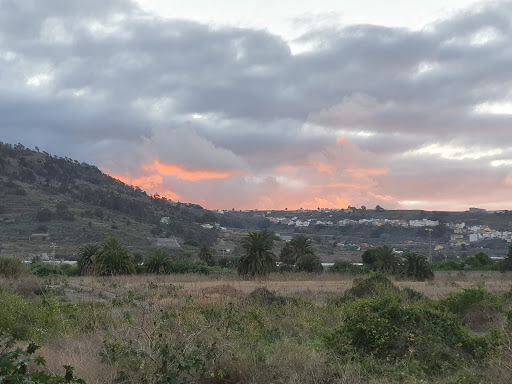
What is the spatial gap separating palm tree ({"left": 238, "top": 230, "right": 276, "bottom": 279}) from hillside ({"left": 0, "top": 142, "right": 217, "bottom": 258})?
43.9m

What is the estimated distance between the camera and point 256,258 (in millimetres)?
44562

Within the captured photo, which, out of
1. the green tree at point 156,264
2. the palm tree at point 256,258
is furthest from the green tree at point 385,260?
the green tree at point 156,264

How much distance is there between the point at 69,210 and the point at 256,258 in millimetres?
76996

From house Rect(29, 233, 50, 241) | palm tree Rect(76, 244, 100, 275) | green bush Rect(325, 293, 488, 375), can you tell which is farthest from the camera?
house Rect(29, 233, 50, 241)

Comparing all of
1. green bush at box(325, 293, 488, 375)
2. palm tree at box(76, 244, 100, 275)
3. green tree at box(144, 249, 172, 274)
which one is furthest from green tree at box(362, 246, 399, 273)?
green bush at box(325, 293, 488, 375)

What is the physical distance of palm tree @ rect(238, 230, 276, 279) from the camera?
44469mm

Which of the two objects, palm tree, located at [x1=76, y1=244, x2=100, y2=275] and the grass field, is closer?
the grass field

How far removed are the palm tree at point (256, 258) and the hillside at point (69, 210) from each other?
43.9m

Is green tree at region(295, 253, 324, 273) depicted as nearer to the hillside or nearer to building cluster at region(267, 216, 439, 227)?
the hillside

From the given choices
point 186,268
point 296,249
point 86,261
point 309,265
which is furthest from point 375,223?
point 86,261

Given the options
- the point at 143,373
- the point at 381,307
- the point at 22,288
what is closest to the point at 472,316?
the point at 381,307

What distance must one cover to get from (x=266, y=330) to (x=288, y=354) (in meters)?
3.44

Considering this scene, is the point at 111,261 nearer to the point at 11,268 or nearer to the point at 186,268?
the point at 186,268

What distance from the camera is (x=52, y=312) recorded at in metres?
13.3
